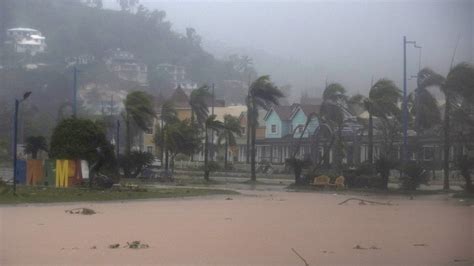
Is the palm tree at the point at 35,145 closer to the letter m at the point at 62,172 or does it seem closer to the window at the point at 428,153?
the letter m at the point at 62,172

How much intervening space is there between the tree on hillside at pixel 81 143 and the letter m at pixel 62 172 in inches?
10.0

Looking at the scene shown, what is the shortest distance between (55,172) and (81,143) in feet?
4.55

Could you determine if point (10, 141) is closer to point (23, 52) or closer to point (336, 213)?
Answer: point (23, 52)

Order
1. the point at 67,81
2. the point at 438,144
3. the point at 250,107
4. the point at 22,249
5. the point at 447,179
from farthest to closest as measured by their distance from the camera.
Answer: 1. the point at 67,81
2. the point at 250,107
3. the point at 438,144
4. the point at 447,179
5. the point at 22,249

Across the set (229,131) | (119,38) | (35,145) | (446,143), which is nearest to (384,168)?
(446,143)

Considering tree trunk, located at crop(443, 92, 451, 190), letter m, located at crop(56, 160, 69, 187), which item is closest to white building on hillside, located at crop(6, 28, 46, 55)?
letter m, located at crop(56, 160, 69, 187)

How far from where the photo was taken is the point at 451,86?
20.0m

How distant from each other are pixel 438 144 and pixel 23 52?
30366 millimetres

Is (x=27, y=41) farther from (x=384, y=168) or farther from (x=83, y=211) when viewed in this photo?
(x=83, y=211)

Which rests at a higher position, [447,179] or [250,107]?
[250,107]

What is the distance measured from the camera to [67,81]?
4972cm

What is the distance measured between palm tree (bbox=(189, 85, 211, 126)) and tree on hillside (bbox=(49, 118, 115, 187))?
1308cm

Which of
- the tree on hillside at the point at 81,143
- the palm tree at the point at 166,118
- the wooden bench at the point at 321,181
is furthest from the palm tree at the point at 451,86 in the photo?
the palm tree at the point at 166,118

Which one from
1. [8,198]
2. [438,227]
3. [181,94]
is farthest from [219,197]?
[181,94]
